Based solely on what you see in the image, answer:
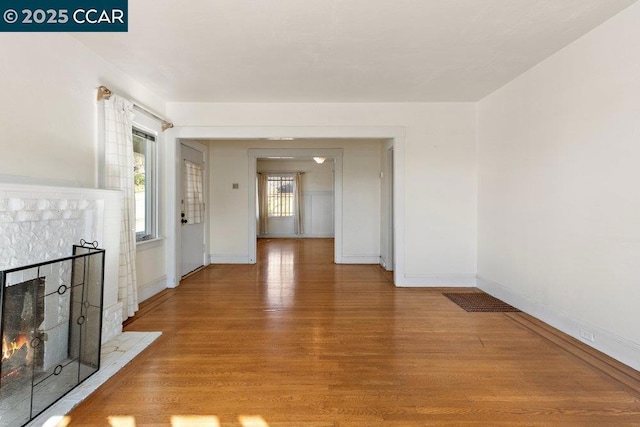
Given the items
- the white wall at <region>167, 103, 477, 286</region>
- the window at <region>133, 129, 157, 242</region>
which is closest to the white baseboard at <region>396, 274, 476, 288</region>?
the white wall at <region>167, 103, 477, 286</region>

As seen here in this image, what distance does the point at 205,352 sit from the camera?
2.61 metres

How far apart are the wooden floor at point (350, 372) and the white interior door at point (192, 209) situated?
1.54 meters

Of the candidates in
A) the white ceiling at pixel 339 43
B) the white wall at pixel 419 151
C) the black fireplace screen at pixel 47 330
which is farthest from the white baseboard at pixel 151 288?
the white ceiling at pixel 339 43

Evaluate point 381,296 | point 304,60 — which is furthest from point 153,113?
point 381,296

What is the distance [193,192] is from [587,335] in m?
5.43

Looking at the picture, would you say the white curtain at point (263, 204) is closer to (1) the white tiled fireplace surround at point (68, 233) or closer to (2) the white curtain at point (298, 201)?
(2) the white curtain at point (298, 201)

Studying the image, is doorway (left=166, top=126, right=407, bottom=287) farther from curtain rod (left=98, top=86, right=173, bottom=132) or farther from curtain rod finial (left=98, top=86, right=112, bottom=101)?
curtain rod finial (left=98, top=86, right=112, bottom=101)

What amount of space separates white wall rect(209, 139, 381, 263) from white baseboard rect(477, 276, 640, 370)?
2.67 meters

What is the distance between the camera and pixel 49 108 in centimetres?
252

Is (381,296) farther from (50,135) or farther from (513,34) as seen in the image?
(50,135)

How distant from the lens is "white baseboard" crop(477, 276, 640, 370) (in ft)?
7.74

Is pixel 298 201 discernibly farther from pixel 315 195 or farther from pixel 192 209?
pixel 192 209

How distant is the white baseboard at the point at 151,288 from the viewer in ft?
13.0

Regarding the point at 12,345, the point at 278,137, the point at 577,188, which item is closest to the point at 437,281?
the point at 577,188
